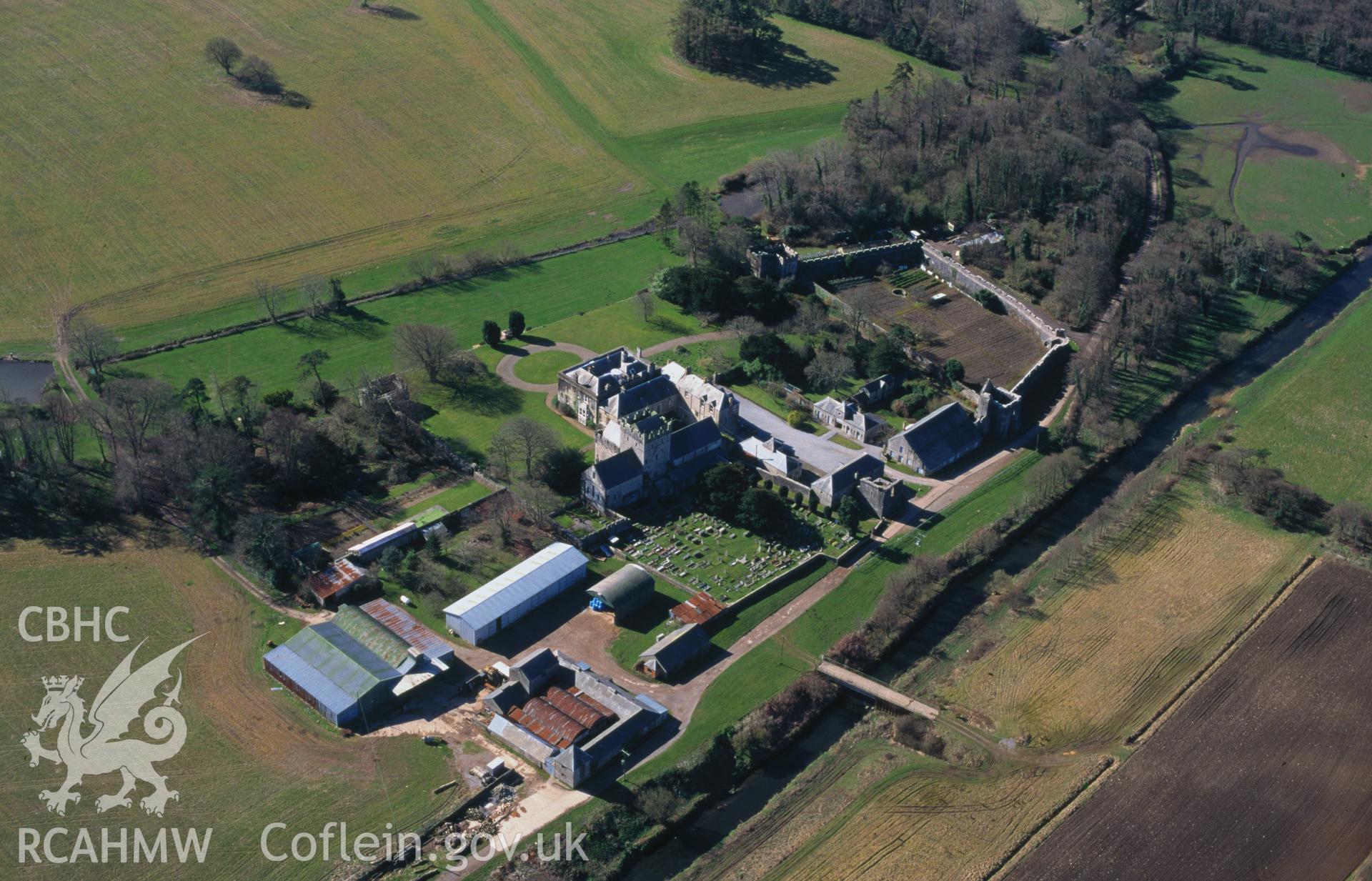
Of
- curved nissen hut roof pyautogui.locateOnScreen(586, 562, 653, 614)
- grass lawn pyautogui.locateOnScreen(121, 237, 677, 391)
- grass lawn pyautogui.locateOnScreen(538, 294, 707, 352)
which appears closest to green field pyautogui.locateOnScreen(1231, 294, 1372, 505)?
grass lawn pyautogui.locateOnScreen(538, 294, 707, 352)

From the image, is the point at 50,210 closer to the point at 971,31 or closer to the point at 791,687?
the point at 791,687

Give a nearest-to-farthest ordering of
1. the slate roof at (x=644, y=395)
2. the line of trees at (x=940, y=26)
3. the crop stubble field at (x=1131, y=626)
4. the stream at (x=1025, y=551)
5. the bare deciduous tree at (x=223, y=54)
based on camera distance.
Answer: the stream at (x=1025, y=551), the crop stubble field at (x=1131, y=626), the slate roof at (x=644, y=395), the bare deciduous tree at (x=223, y=54), the line of trees at (x=940, y=26)

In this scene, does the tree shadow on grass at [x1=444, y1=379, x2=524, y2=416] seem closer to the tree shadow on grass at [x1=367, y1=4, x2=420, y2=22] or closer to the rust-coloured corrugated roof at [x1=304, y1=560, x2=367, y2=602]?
the rust-coloured corrugated roof at [x1=304, y1=560, x2=367, y2=602]

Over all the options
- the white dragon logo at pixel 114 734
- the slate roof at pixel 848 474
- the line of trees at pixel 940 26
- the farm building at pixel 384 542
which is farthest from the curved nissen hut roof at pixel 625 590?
the line of trees at pixel 940 26

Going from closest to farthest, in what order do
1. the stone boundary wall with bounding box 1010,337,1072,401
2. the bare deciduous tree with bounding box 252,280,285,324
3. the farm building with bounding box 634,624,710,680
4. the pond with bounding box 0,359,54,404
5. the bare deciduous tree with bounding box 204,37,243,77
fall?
the farm building with bounding box 634,624,710,680, the pond with bounding box 0,359,54,404, the stone boundary wall with bounding box 1010,337,1072,401, the bare deciduous tree with bounding box 252,280,285,324, the bare deciduous tree with bounding box 204,37,243,77

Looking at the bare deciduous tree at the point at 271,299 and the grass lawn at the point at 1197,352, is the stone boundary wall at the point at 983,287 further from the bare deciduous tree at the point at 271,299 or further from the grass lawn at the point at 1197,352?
the bare deciduous tree at the point at 271,299

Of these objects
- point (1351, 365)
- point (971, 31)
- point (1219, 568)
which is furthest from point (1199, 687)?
point (971, 31)

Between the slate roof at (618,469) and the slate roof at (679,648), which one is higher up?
the slate roof at (618,469)
